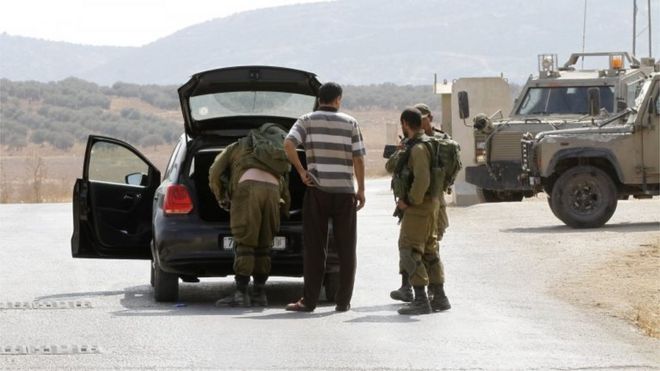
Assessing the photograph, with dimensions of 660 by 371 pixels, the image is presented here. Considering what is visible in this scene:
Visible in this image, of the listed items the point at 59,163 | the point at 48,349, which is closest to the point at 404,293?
the point at 48,349

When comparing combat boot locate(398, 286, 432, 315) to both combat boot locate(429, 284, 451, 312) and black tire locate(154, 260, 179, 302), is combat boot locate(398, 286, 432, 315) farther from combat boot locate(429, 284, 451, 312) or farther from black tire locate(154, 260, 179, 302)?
black tire locate(154, 260, 179, 302)

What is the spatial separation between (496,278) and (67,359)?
6.97 meters

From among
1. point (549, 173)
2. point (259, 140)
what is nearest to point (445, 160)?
point (259, 140)

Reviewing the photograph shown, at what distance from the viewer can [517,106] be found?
27.9m

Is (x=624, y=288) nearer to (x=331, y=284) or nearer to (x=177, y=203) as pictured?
(x=331, y=284)

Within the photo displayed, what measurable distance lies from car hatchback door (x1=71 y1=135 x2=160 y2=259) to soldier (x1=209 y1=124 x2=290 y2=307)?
157 centimetres

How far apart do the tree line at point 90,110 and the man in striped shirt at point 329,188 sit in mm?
82693

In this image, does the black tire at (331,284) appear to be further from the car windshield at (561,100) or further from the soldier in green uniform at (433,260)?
the car windshield at (561,100)

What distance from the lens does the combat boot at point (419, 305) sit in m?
13.6

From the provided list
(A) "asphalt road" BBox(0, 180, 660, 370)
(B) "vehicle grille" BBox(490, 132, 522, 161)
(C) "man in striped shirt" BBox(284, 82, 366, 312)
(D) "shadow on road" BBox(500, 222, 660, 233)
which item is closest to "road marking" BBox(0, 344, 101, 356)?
(A) "asphalt road" BBox(0, 180, 660, 370)

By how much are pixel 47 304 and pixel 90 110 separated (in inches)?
4088

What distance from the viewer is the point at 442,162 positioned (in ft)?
44.9

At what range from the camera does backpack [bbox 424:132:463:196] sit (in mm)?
13648

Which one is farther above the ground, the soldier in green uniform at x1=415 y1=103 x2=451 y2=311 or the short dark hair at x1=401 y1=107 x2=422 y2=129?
the short dark hair at x1=401 y1=107 x2=422 y2=129
